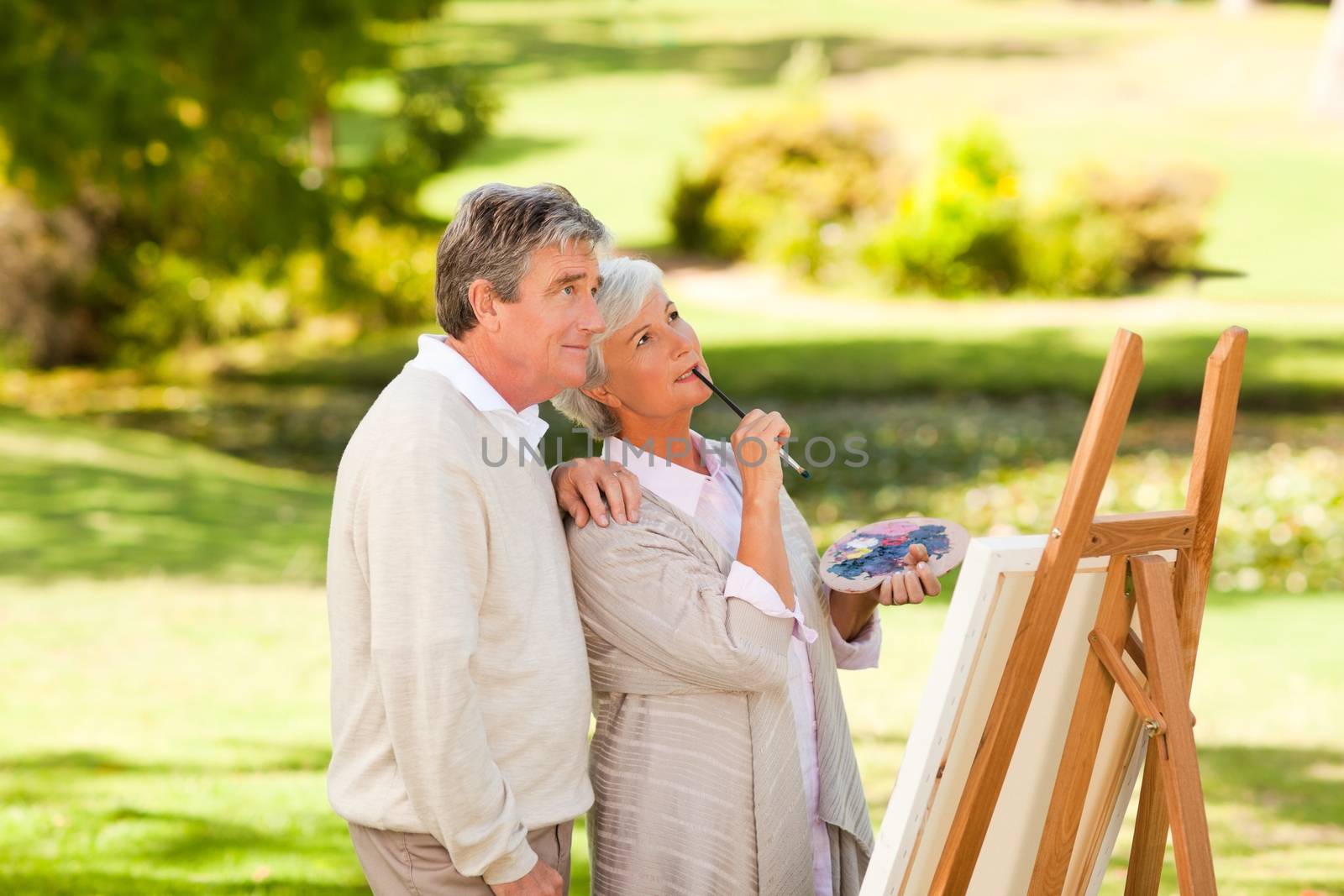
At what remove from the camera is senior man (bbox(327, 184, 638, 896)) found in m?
1.98

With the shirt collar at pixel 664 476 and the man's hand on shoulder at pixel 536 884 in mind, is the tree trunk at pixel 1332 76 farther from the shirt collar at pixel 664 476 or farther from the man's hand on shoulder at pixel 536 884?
the man's hand on shoulder at pixel 536 884

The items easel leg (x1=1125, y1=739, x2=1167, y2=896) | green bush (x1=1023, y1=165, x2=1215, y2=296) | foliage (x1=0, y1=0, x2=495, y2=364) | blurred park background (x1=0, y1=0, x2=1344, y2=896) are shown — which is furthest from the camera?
green bush (x1=1023, y1=165, x2=1215, y2=296)

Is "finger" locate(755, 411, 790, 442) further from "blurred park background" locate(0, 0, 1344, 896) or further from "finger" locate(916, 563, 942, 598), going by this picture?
"blurred park background" locate(0, 0, 1344, 896)

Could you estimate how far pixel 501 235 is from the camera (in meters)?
2.14

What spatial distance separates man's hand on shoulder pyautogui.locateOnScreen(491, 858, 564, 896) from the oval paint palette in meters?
0.67

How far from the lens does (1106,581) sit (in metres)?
2.12

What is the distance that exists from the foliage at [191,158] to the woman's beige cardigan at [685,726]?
9527 mm

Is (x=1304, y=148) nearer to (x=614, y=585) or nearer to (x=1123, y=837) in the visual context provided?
(x=1123, y=837)

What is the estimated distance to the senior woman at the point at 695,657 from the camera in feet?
7.39

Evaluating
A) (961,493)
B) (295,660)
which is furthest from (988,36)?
(295,660)

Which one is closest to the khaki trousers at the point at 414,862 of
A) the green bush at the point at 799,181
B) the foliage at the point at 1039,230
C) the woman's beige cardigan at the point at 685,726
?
the woman's beige cardigan at the point at 685,726

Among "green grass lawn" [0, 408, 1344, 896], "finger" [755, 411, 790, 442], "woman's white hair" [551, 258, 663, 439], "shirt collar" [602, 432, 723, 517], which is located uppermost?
"woman's white hair" [551, 258, 663, 439]

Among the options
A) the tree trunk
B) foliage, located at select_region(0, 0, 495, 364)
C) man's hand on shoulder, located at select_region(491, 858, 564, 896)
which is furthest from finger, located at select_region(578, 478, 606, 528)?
the tree trunk

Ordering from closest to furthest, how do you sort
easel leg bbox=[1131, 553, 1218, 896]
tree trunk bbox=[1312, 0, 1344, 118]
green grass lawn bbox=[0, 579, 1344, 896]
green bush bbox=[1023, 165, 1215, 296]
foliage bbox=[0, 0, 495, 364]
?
easel leg bbox=[1131, 553, 1218, 896]
green grass lawn bbox=[0, 579, 1344, 896]
foliage bbox=[0, 0, 495, 364]
green bush bbox=[1023, 165, 1215, 296]
tree trunk bbox=[1312, 0, 1344, 118]
